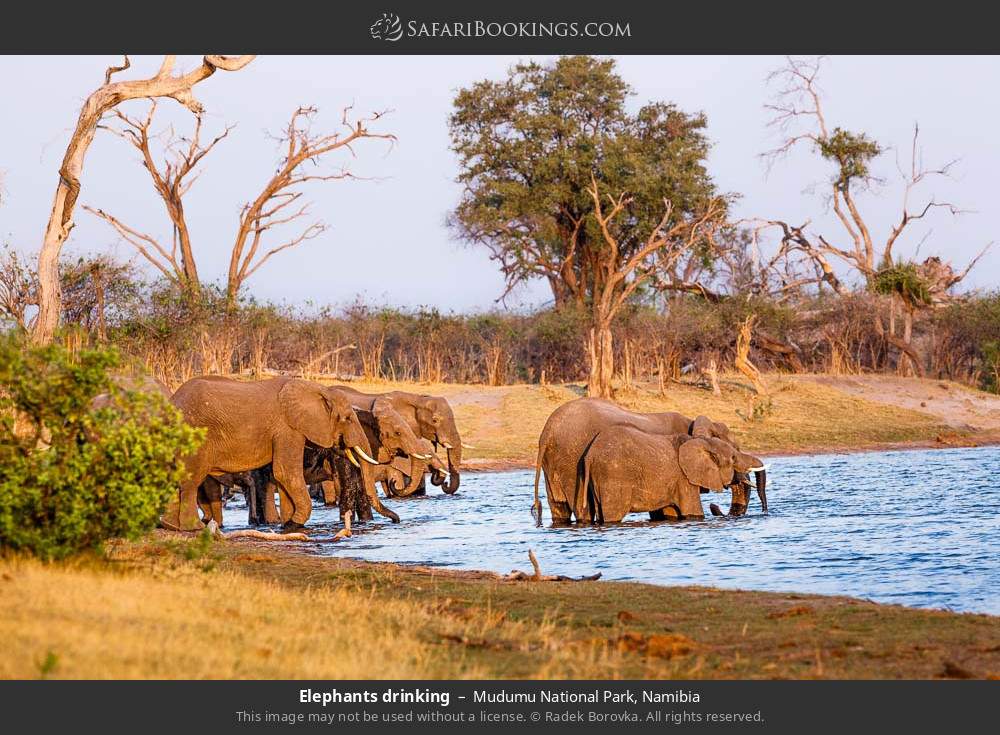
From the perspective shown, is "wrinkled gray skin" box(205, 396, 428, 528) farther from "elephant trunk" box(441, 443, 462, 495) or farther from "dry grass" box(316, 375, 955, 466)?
"dry grass" box(316, 375, 955, 466)

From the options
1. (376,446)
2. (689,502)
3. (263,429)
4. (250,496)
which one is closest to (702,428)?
(689,502)

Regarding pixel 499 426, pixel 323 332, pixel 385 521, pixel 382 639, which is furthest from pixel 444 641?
pixel 323 332

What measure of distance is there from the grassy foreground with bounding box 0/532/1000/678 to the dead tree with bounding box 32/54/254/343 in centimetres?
999

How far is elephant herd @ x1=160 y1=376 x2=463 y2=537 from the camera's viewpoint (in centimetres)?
1912

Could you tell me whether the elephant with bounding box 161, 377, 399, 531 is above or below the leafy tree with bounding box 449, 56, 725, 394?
below

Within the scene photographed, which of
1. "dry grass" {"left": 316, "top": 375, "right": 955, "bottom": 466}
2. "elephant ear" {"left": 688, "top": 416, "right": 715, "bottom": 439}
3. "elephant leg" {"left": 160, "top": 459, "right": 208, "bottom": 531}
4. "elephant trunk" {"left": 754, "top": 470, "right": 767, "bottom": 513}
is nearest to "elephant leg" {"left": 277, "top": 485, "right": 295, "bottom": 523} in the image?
"elephant leg" {"left": 160, "top": 459, "right": 208, "bottom": 531}

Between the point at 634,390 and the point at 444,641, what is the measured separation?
2963 cm

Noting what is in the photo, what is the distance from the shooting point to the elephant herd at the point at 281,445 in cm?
1912

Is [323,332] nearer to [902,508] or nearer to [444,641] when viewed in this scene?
[902,508]

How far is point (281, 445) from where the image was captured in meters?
19.8

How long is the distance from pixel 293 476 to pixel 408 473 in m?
6.64

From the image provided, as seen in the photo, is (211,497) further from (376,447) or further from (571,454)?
(571,454)

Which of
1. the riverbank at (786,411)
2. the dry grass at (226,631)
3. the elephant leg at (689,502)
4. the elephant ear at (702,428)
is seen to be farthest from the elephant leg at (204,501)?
the riverbank at (786,411)
